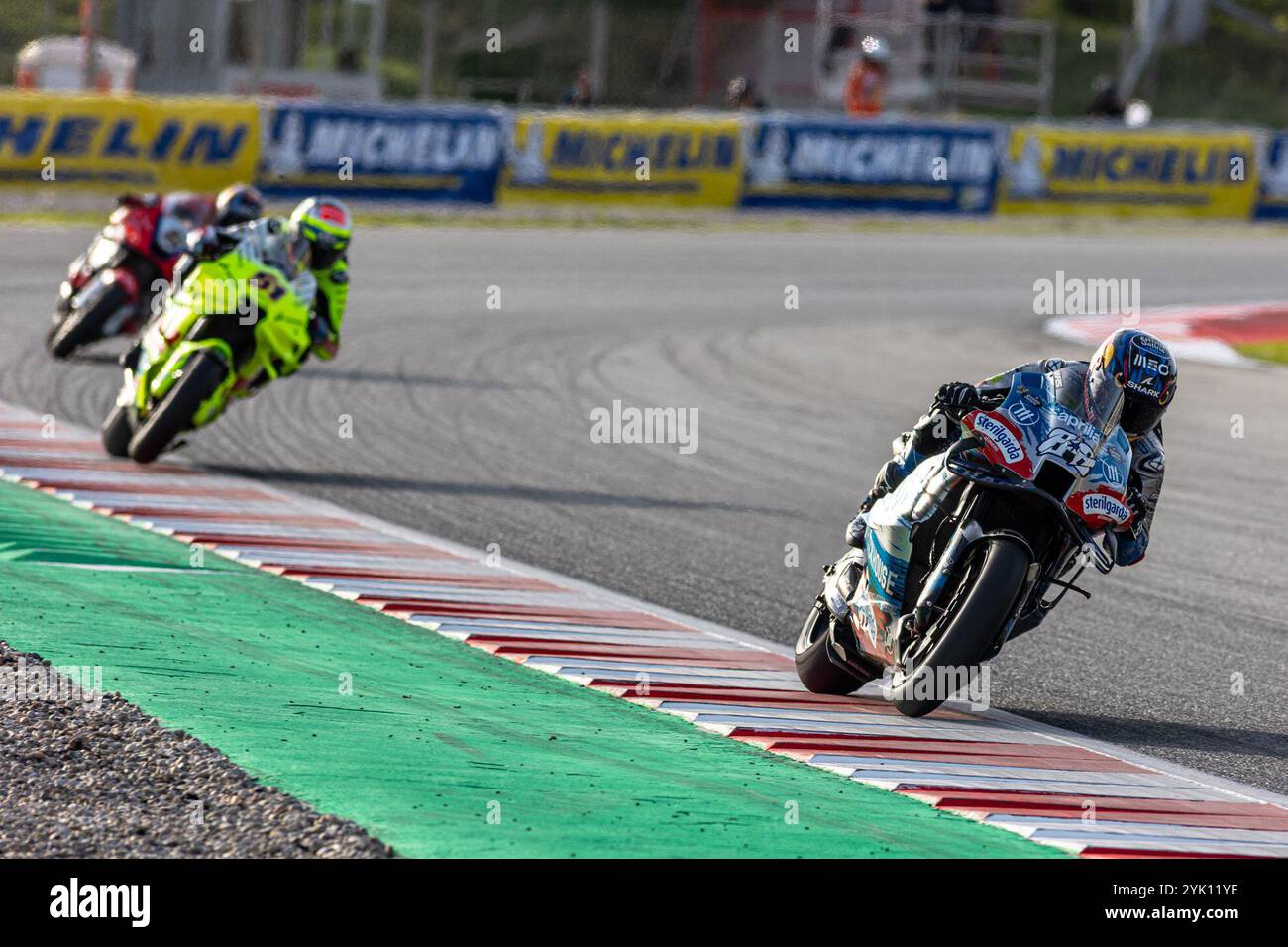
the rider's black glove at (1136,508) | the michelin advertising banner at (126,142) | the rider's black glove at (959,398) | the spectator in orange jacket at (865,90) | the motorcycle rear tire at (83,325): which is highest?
the spectator in orange jacket at (865,90)

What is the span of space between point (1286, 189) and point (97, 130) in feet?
56.0

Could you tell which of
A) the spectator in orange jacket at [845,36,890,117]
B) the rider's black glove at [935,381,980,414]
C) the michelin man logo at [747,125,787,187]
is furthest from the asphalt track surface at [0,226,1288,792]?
the spectator in orange jacket at [845,36,890,117]

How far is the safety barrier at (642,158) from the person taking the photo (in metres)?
21.9

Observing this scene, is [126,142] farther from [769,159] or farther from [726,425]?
[726,425]

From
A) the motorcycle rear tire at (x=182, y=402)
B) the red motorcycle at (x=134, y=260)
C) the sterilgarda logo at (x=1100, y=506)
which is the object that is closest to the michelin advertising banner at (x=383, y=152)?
the red motorcycle at (x=134, y=260)

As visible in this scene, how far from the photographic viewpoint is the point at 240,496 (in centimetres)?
980

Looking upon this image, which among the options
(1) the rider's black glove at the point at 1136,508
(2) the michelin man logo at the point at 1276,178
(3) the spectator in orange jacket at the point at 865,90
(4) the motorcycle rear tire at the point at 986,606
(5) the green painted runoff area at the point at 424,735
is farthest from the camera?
(2) the michelin man logo at the point at 1276,178

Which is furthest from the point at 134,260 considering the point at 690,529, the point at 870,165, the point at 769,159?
the point at 870,165

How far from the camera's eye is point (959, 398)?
19.3 feet

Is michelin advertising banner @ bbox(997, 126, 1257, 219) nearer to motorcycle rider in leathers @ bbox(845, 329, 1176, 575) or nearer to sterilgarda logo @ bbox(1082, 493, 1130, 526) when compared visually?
motorcycle rider in leathers @ bbox(845, 329, 1176, 575)

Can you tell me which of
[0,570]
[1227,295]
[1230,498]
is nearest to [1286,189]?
[1227,295]

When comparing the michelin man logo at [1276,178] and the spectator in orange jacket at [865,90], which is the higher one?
the spectator in orange jacket at [865,90]

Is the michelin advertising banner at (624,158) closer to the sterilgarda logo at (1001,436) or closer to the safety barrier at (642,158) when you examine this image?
the safety barrier at (642,158)
